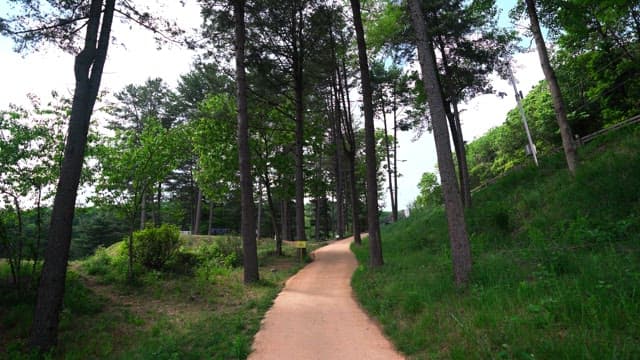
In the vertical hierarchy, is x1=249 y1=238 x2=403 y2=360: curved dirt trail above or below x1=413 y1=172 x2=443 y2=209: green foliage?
below

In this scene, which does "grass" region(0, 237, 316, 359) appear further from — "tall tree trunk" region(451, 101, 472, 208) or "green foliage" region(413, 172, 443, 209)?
"green foliage" region(413, 172, 443, 209)

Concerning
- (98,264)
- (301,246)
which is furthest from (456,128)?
(98,264)

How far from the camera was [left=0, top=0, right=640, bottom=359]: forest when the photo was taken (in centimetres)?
466

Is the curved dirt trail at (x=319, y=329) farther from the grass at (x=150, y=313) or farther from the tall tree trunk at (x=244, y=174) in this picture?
the tall tree trunk at (x=244, y=174)

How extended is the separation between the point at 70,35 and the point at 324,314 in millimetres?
8733

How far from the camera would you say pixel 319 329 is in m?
5.68

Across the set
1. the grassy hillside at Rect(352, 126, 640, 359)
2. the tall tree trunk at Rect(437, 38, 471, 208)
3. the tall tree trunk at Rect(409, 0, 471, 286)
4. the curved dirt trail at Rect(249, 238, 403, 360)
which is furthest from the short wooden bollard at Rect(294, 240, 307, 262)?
the tall tree trunk at Rect(409, 0, 471, 286)

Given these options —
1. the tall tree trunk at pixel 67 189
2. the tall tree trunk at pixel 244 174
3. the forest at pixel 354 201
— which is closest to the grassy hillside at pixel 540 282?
the forest at pixel 354 201

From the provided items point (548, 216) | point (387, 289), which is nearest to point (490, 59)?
point (548, 216)

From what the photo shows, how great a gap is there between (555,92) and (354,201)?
10407mm

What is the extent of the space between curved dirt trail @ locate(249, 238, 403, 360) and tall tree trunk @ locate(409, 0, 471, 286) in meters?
2.05

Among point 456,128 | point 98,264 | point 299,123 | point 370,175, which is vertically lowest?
point 98,264

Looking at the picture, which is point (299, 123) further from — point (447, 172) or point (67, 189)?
point (67, 189)

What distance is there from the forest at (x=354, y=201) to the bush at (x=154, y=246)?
58 mm
